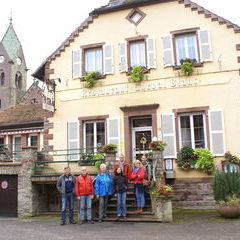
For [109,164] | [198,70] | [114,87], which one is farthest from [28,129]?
[198,70]

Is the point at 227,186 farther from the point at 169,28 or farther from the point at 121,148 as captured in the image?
the point at 169,28

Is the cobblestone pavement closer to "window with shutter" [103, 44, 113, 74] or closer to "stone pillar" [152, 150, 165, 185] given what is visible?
"stone pillar" [152, 150, 165, 185]

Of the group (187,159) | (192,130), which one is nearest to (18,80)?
(192,130)

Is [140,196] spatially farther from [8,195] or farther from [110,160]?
[8,195]

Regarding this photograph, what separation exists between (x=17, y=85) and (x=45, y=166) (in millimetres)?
40237

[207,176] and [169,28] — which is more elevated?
[169,28]

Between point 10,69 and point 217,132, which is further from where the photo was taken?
point 10,69

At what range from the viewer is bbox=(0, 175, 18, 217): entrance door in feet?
47.9

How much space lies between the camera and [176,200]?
14.4 m

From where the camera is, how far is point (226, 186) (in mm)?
11742

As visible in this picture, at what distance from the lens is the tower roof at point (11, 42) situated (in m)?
52.0

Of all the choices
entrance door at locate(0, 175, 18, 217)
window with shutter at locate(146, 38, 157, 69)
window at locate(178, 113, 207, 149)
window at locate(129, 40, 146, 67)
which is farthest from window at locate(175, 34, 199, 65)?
entrance door at locate(0, 175, 18, 217)

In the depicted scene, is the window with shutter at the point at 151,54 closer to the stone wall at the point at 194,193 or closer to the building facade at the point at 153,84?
the building facade at the point at 153,84

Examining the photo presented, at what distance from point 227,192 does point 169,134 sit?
4.19 m
